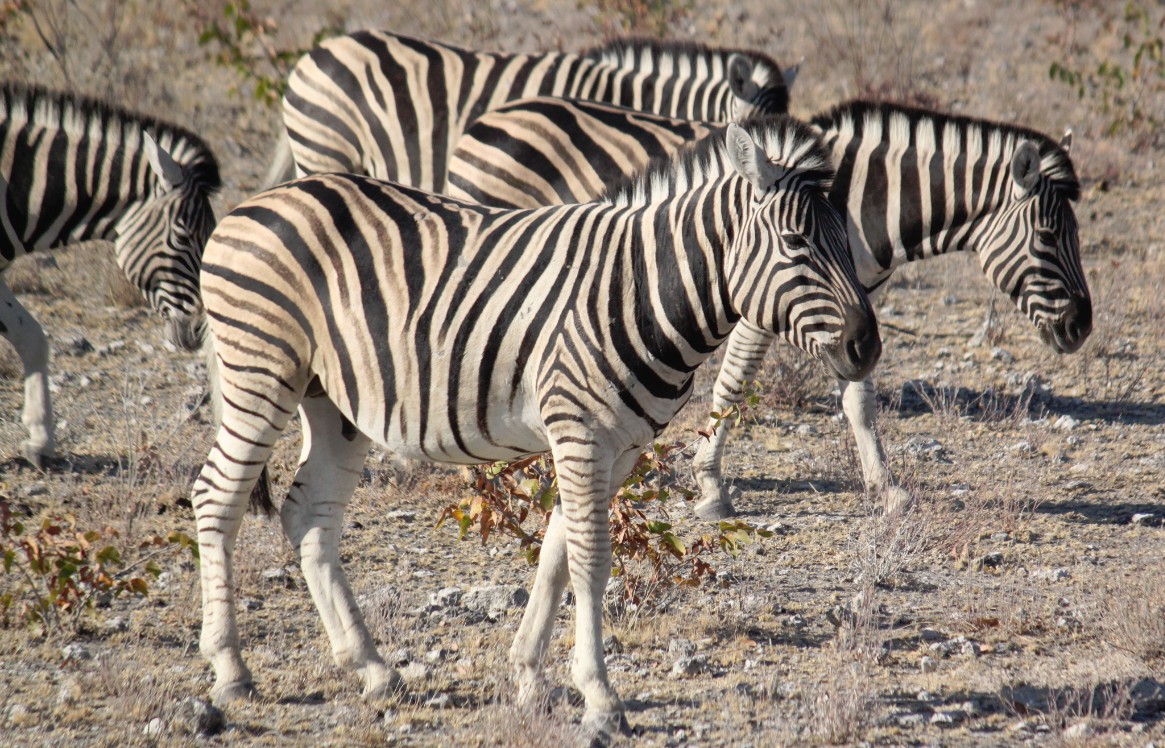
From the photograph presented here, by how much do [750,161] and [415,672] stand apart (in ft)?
8.02

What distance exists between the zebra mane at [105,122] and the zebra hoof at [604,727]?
422 centimetres

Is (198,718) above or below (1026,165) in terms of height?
below

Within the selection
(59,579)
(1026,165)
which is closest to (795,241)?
(1026,165)

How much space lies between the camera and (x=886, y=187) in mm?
6133

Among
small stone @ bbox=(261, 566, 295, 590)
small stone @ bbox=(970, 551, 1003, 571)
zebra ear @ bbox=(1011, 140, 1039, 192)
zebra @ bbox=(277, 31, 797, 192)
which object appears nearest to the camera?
small stone @ bbox=(261, 566, 295, 590)

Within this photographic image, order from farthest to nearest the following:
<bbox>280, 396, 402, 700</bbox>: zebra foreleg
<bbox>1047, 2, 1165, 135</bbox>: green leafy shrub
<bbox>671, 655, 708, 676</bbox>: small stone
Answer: <bbox>1047, 2, 1165, 135</bbox>: green leafy shrub, <bbox>671, 655, 708, 676</bbox>: small stone, <bbox>280, 396, 402, 700</bbox>: zebra foreleg

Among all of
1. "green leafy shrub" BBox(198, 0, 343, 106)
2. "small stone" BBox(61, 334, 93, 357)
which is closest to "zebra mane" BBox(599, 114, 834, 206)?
"small stone" BBox(61, 334, 93, 357)

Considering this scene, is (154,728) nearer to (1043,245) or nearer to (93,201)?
(93,201)

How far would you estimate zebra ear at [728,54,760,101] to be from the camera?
7758mm

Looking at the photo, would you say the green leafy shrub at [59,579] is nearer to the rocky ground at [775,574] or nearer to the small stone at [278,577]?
the rocky ground at [775,574]

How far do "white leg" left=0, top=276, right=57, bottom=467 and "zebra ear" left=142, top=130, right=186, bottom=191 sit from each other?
3.82ft

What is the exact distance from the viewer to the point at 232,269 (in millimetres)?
4461

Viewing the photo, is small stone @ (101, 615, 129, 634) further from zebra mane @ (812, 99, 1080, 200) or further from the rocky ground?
zebra mane @ (812, 99, 1080, 200)

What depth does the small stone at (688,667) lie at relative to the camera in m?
4.77
